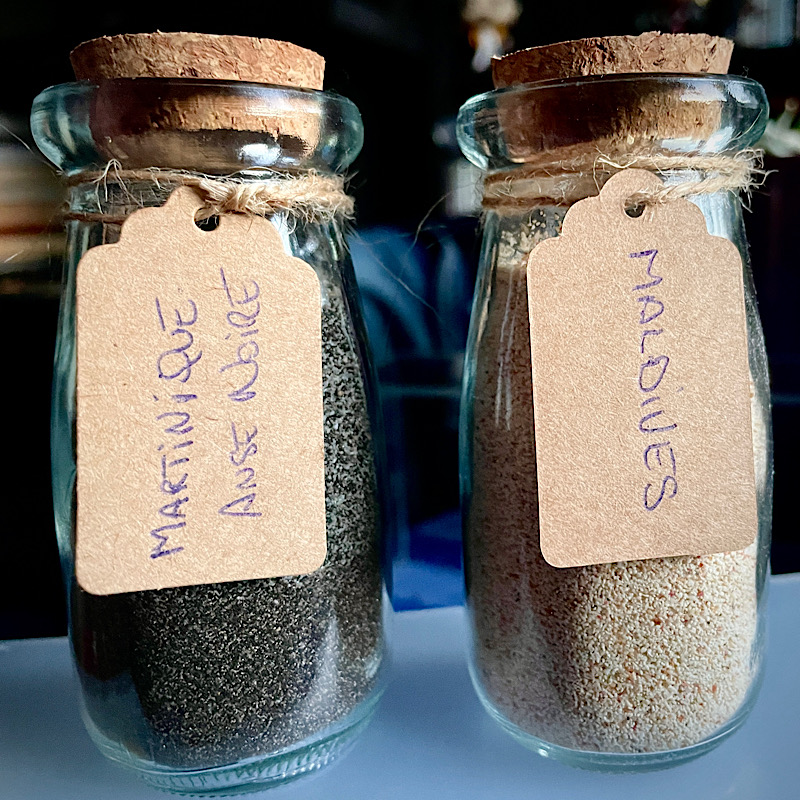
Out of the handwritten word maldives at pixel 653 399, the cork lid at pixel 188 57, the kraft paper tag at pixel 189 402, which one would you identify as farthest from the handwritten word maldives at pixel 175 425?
the handwritten word maldives at pixel 653 399

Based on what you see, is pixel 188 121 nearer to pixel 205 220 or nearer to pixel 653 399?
pixel 205 220

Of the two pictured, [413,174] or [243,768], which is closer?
[243,768]

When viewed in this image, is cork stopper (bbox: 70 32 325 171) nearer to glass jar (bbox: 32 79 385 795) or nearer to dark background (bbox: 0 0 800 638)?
glass jar (bbox: 32 79 385 795)

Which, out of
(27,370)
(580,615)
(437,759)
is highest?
(27,370)

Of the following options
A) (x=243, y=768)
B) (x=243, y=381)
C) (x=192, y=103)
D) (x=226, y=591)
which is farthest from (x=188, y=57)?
(x=243, y=768)

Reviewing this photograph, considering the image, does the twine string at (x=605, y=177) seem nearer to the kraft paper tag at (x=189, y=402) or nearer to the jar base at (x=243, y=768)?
the kraft paper tag at (x=189, y=402)

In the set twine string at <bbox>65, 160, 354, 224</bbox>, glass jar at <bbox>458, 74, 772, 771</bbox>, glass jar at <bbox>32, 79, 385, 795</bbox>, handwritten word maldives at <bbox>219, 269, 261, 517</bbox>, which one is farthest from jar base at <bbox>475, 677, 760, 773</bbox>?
twine string at <bbox>65, 160, 354, 224</bbox>
